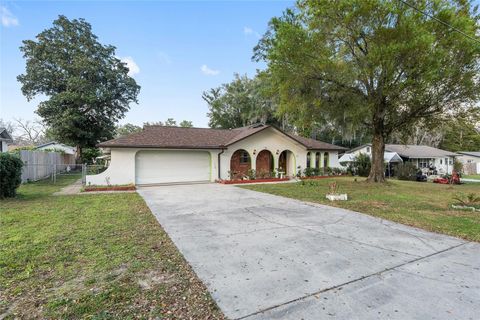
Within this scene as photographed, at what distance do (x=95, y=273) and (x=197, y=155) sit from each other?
12825 mm

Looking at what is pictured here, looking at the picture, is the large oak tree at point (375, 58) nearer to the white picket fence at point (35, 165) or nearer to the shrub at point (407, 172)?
the shrub at point (407, 172)

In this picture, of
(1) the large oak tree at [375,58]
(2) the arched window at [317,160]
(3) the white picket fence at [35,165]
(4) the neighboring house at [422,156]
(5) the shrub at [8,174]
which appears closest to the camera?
(5) the shrub at [8,174]

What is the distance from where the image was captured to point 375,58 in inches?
424

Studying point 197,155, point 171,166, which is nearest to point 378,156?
point 197,155

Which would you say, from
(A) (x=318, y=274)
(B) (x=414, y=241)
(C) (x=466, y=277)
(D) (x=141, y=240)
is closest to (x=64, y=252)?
(D) (x=141, y=240)

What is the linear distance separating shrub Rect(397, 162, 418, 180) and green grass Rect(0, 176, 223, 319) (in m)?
24.1

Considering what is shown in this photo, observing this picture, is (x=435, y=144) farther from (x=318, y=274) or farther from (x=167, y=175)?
(x=318, y=274)

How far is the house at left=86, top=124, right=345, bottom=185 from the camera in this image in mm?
13625

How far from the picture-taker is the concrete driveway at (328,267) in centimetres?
263

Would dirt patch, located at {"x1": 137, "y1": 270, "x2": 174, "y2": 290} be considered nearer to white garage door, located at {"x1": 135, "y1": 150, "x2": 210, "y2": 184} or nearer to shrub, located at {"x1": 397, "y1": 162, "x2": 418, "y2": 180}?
white garage door, located at {"x1": 135, "y1": 150, "x2": 210, "y2": 184}

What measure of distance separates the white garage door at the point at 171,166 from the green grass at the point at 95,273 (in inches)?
327

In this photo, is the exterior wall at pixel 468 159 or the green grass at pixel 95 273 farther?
the exterior wall at pixel 468 159

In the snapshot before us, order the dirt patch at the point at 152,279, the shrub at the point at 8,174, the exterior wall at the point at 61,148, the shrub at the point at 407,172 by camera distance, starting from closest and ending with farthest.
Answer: the dirt patch at the point at 152,279
the shrub at the point at 8,174
the shrub at the point at 407,172
the exterior wall at the point at 61,148

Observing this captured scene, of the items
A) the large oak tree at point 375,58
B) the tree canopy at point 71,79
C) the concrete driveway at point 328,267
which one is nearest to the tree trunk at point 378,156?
the large oak tree at point 375,58
